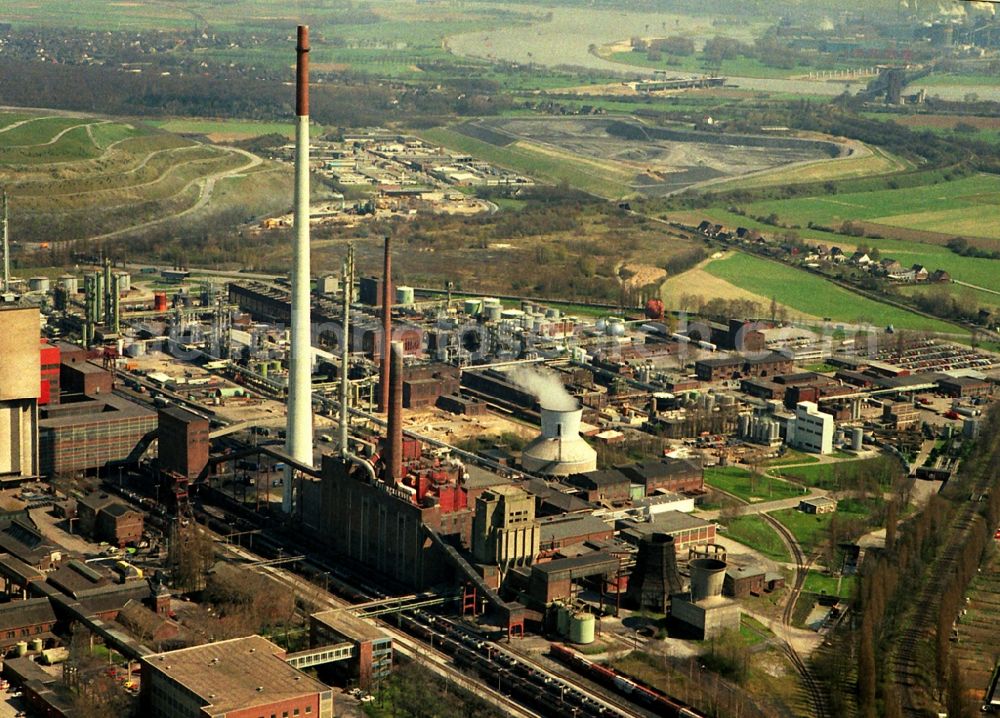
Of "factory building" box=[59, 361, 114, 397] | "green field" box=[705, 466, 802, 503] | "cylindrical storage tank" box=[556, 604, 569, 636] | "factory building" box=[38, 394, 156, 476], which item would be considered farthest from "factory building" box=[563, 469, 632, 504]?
"factory building" box=[59, 361, 114, 397]

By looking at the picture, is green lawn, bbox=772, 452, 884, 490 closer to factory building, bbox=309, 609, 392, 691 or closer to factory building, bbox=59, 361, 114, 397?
factory building, bbox=309, 609, 392, 691

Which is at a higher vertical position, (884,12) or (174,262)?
(884,12)

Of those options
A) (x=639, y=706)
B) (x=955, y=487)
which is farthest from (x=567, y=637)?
(x=955, y=487)

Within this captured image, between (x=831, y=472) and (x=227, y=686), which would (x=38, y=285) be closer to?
(x=831, y=472)

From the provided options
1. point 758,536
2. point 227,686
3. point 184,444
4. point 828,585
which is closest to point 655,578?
point 828,585

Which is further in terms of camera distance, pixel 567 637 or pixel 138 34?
pixel 138 34

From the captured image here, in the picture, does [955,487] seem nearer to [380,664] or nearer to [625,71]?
[380,664]
